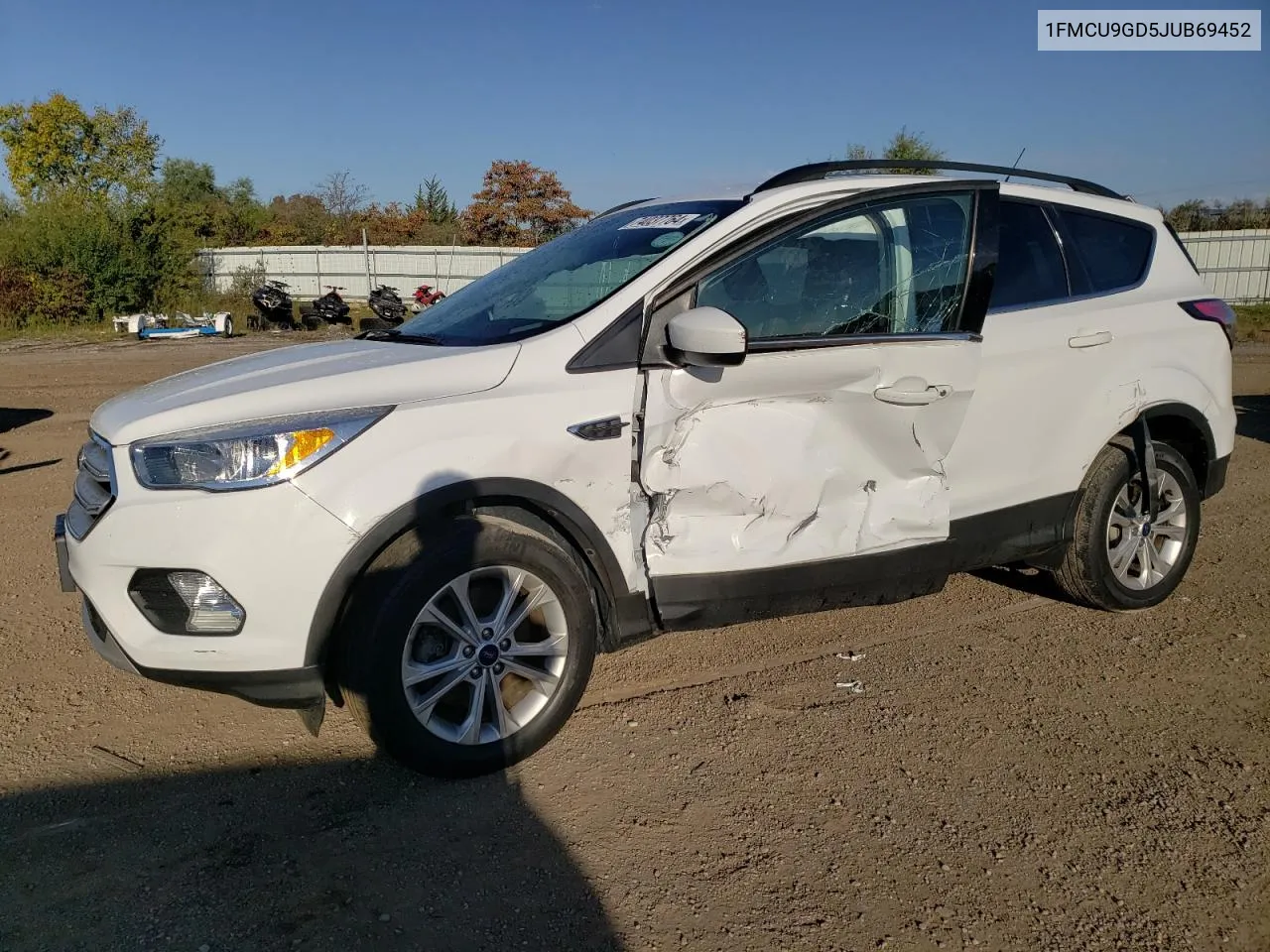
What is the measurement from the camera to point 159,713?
11.7 ft

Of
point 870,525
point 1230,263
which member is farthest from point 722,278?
point 1230,263

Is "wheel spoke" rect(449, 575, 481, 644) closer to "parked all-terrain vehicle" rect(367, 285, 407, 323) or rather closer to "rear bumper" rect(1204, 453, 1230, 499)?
"rear bumper" rect(1204, 453, 1230, 499)

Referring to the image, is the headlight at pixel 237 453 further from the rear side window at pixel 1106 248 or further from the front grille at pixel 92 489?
the rear side window at pixel 1106 248

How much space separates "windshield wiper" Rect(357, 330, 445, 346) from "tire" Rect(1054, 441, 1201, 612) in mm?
2910

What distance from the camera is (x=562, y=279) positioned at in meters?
3.82

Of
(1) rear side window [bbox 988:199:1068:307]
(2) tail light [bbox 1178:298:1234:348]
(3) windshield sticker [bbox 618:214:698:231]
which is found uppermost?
(3) windshield sticker [bbox 618:214:698:231]

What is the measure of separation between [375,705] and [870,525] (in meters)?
1.92

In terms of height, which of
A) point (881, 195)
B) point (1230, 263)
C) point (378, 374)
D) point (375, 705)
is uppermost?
point (1230, 263)

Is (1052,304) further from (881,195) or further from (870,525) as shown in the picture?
(870,525)

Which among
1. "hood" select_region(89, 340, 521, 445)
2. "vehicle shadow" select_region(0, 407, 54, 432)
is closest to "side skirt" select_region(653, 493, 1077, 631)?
"hood" select_region(89, 340, 521, 445)

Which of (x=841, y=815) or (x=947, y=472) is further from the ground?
(x=947, y=472)

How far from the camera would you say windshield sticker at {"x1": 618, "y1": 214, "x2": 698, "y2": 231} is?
12.2 feet

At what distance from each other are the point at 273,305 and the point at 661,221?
2222cm

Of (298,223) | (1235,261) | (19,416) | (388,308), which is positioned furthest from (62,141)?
(1235,261)
